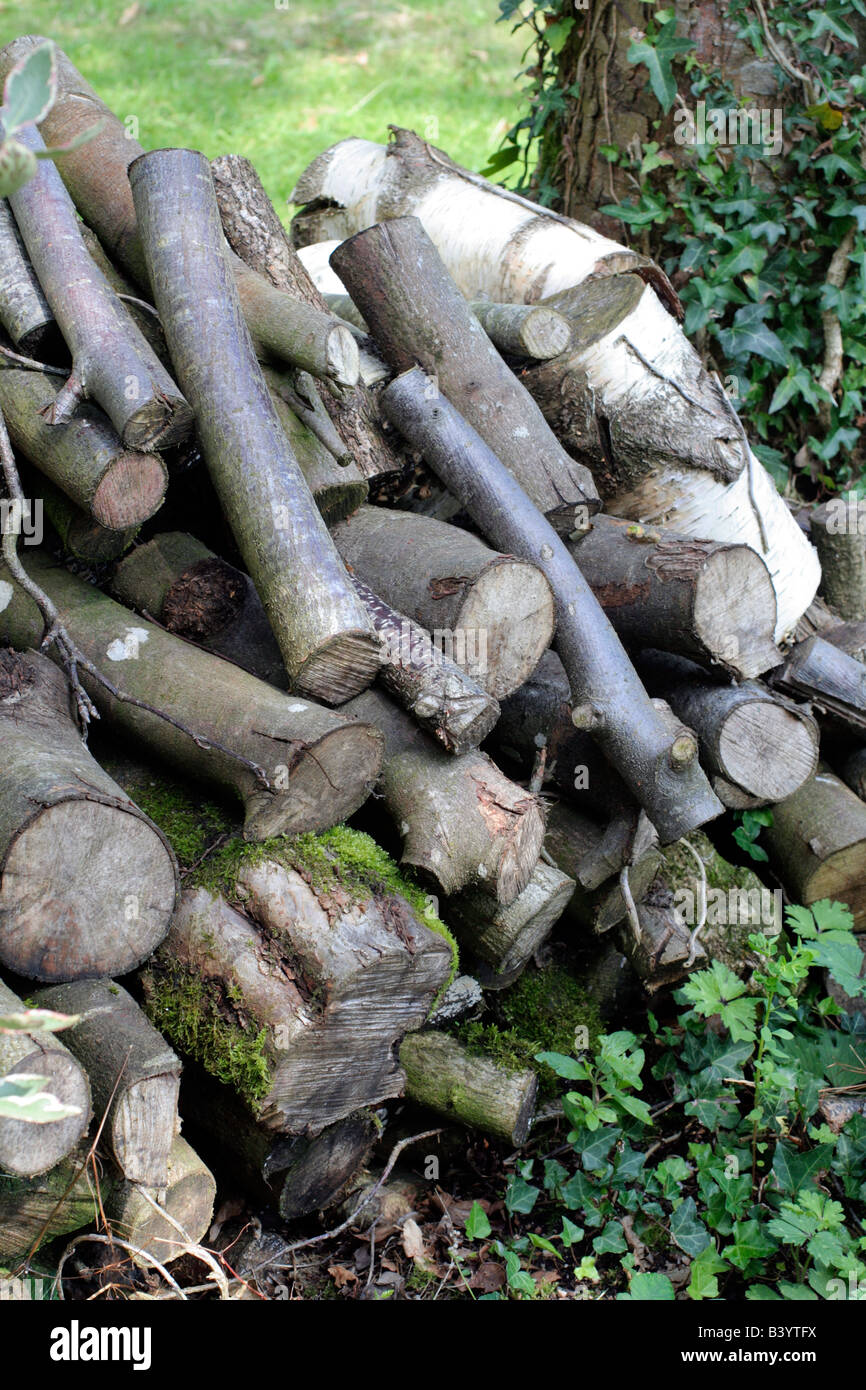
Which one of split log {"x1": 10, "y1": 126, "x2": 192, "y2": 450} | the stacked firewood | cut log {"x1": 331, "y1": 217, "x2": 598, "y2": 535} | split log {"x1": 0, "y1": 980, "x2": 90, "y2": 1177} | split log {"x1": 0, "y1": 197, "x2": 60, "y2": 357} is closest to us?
split log {"x1": 0, "y1": 980, "x2": 90, "y2": 1177}

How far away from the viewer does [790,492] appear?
5.03m

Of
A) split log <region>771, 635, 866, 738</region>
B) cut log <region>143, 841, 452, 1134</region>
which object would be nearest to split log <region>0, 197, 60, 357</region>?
cut log <region>143, 841, 452, 1134</region>

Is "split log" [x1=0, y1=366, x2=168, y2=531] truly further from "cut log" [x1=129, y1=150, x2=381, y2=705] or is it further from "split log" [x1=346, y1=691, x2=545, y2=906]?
"split log" [x1=346, y1=691, x2=545, y2=906]

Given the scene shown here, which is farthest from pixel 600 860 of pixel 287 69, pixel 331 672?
pixel 287 69

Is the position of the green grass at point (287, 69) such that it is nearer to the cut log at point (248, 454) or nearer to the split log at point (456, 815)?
the cut log at point (248, 454)

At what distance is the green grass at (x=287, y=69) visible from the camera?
883 centimetres

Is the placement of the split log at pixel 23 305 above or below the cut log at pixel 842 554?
above

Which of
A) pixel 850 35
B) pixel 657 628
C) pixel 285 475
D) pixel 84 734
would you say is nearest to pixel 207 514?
pixel 285 475

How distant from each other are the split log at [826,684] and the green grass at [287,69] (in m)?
5.73

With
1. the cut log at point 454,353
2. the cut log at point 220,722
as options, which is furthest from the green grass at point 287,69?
the cut log at point 220,722

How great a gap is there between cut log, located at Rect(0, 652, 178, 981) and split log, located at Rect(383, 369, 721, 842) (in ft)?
3.87

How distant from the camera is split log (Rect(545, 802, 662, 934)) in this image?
308 centimetres
